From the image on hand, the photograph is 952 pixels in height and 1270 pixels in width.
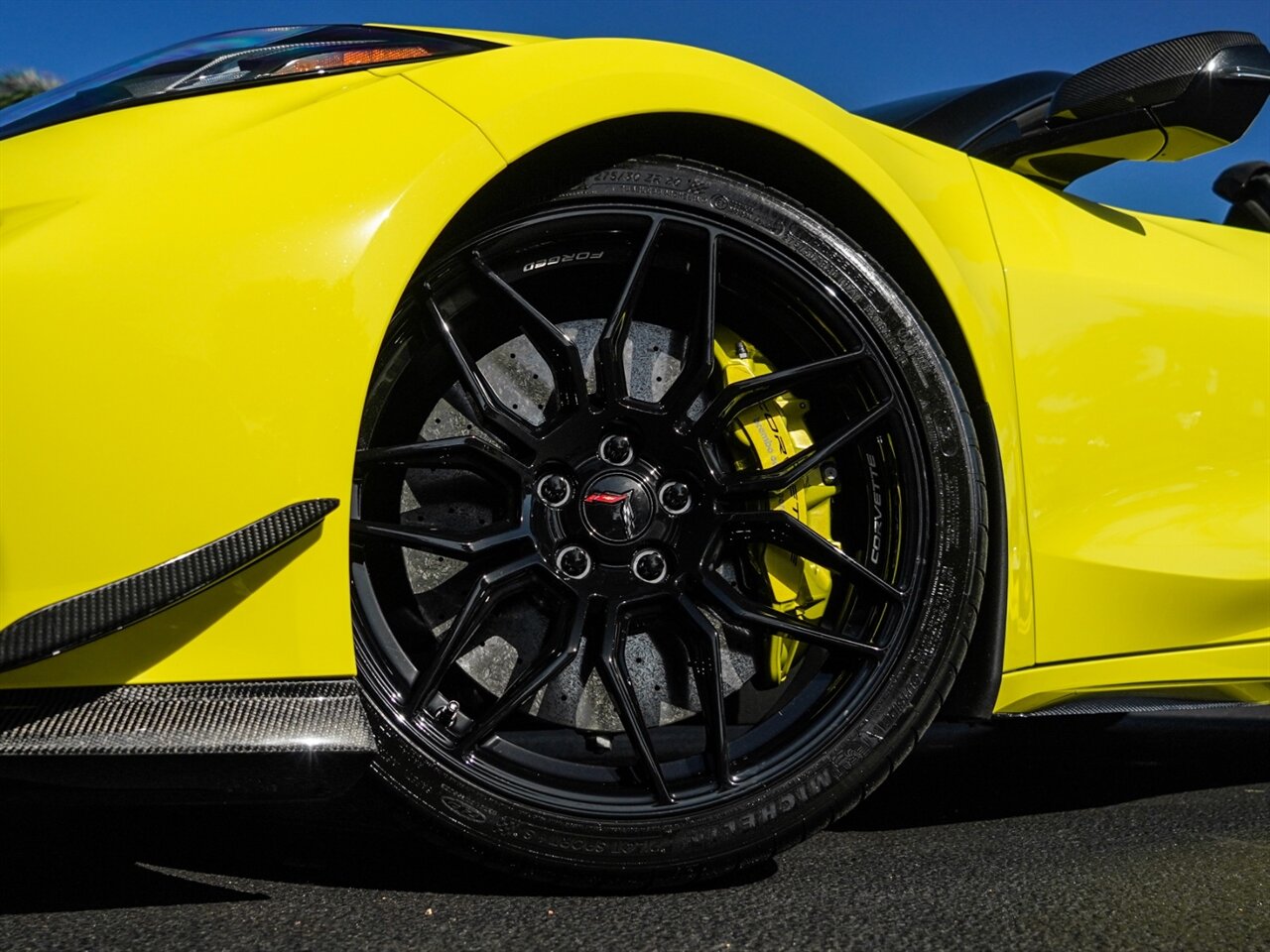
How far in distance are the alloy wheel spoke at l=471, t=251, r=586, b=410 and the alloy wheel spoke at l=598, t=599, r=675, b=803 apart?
0.27 meters

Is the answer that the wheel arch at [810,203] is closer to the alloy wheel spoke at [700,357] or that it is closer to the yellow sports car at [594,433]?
the yellow sports car at [594,433]

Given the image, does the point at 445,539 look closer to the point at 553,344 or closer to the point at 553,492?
the point at 553,492

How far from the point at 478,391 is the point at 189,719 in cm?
50

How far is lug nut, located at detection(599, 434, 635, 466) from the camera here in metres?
1.56

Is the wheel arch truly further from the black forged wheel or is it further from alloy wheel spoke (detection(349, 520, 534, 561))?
alloy wheel spoke (detection(349, 520, 534, 561))

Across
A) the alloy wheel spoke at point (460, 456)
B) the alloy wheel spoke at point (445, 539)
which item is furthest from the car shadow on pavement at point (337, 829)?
the alloy wheel spoke at point (460, 456)

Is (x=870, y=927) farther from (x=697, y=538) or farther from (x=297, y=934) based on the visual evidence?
(x=297, y=934)

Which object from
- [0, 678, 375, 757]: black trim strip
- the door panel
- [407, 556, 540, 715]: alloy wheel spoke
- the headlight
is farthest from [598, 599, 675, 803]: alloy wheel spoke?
the headlight

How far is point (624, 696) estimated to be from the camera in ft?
5.08

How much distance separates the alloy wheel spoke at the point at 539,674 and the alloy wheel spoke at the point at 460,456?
19 cm

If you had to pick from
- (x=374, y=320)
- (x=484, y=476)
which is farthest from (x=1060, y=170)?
(x=374, y=320)

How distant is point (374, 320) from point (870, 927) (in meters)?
0.89

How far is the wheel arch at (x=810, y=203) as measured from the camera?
154cm

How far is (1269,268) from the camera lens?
2.09m
